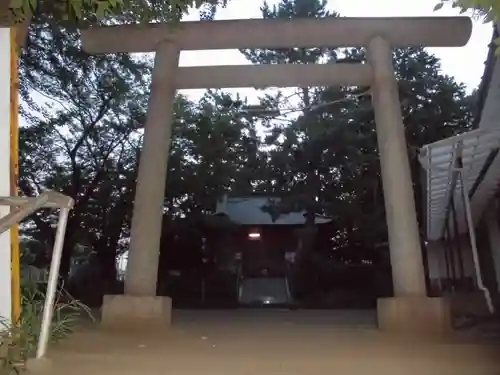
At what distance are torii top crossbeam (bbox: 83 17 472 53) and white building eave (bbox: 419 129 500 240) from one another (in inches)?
60.0

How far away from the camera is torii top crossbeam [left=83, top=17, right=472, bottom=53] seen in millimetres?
6809

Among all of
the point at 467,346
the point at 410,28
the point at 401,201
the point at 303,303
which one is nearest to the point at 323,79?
the point at 410,28

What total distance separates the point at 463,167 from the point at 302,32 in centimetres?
238

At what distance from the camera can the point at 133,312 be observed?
19.9ft

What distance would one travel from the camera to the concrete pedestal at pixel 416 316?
5.83 m

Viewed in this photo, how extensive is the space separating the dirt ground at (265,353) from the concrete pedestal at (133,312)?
19 centimetres

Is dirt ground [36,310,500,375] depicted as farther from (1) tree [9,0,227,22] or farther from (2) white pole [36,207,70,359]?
(1) tree [9,0,227,22]

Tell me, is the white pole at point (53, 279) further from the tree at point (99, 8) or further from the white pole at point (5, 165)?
the tree at point (99, 8)

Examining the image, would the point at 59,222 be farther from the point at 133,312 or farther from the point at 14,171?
the point at 133,312

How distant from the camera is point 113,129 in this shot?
559 inches

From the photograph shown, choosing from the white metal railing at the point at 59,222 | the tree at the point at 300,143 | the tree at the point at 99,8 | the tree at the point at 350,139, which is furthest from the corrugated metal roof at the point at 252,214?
the white metal railing at the point at 59,222

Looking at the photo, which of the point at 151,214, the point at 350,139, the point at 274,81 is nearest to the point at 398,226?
the point at 274,81

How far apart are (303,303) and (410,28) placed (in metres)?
8.70

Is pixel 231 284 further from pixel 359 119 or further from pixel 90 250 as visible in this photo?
pixel 359 119
